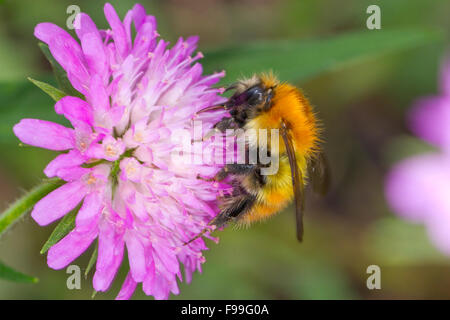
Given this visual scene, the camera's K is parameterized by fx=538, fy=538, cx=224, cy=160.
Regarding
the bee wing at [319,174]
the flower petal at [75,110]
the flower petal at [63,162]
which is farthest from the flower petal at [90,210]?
the bee wing at [319,174]

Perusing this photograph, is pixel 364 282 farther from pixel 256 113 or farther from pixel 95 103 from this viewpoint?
pixel 95 103

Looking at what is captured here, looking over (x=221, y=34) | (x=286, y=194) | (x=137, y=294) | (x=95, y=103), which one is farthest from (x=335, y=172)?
(x=95, y=103)

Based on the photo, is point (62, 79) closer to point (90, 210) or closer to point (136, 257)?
point (90, 210)

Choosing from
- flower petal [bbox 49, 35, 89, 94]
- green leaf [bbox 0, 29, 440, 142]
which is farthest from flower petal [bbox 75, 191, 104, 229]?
green leaf [bbox 0, 29, 440, 142]

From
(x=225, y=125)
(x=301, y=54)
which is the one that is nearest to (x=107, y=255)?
(x=225, y=125)

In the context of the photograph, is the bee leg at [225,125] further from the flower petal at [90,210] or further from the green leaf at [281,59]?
the green leaf at [281,59]

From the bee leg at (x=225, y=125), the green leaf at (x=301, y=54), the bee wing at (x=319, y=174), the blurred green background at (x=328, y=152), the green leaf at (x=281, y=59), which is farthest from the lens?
the blurred green background at (x=328, y=152)
